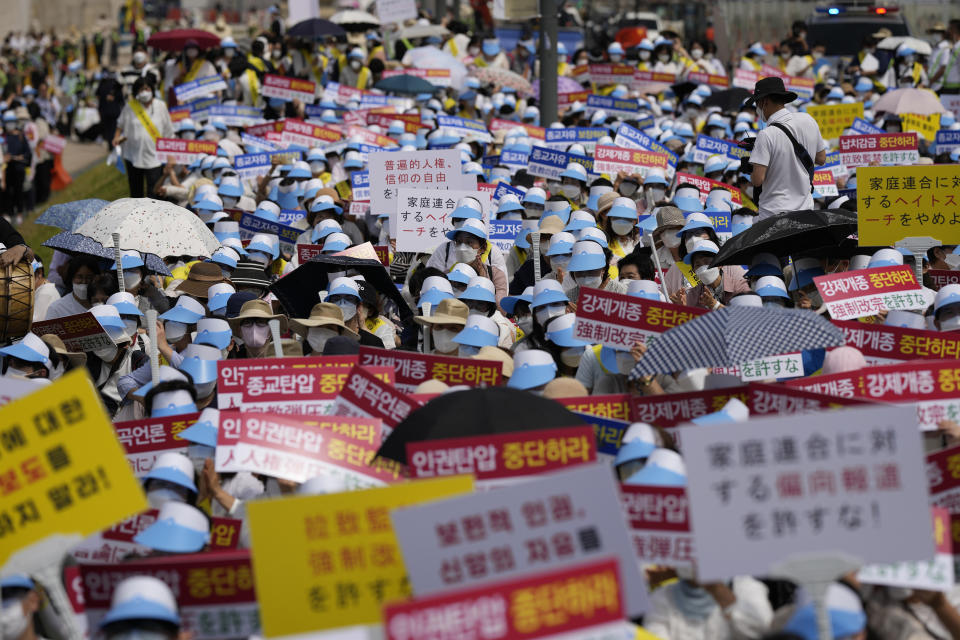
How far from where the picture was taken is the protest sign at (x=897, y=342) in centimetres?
927

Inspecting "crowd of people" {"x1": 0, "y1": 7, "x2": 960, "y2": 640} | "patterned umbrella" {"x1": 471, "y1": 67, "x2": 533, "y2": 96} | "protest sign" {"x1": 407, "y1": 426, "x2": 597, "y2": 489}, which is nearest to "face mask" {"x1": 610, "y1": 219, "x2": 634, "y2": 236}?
Result: "crowd of people" {"x1": 0, "y1": 7, "x2": 960, "y2": 640}

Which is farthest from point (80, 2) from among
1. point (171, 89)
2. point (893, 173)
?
point (893, 173)

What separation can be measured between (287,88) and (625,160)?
9.00 meters

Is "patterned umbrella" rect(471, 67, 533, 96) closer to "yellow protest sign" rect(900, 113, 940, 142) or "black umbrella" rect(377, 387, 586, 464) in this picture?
"yellow protest sign" rect(900, 113, 940, 142)

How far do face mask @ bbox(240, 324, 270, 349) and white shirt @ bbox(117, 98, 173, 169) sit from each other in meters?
10.2

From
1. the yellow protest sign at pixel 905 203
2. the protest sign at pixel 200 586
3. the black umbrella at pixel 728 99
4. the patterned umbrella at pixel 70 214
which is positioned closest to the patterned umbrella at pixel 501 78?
the black umbrella at pixel 728 99

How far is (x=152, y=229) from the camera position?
46.5 feet

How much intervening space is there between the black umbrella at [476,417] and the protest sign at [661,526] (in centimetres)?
82

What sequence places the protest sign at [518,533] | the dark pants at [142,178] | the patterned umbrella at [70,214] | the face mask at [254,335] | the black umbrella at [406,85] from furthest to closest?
the black umbrella at [406,85]
the dark pants at [142,178]
the patterned umbrella at [70,214]
the face mask at [254,335]
the protest sign at [518,533]

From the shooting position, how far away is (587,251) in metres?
11.9

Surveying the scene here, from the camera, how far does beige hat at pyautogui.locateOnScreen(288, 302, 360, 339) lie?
436 inches

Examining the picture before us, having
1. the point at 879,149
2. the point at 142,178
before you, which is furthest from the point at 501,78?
the point at 879,149

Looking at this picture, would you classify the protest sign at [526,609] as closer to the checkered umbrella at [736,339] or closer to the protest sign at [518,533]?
the protest sign at [518,533]

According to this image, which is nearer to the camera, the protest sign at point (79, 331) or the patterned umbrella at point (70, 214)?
the protest sign at point (79, 331)
